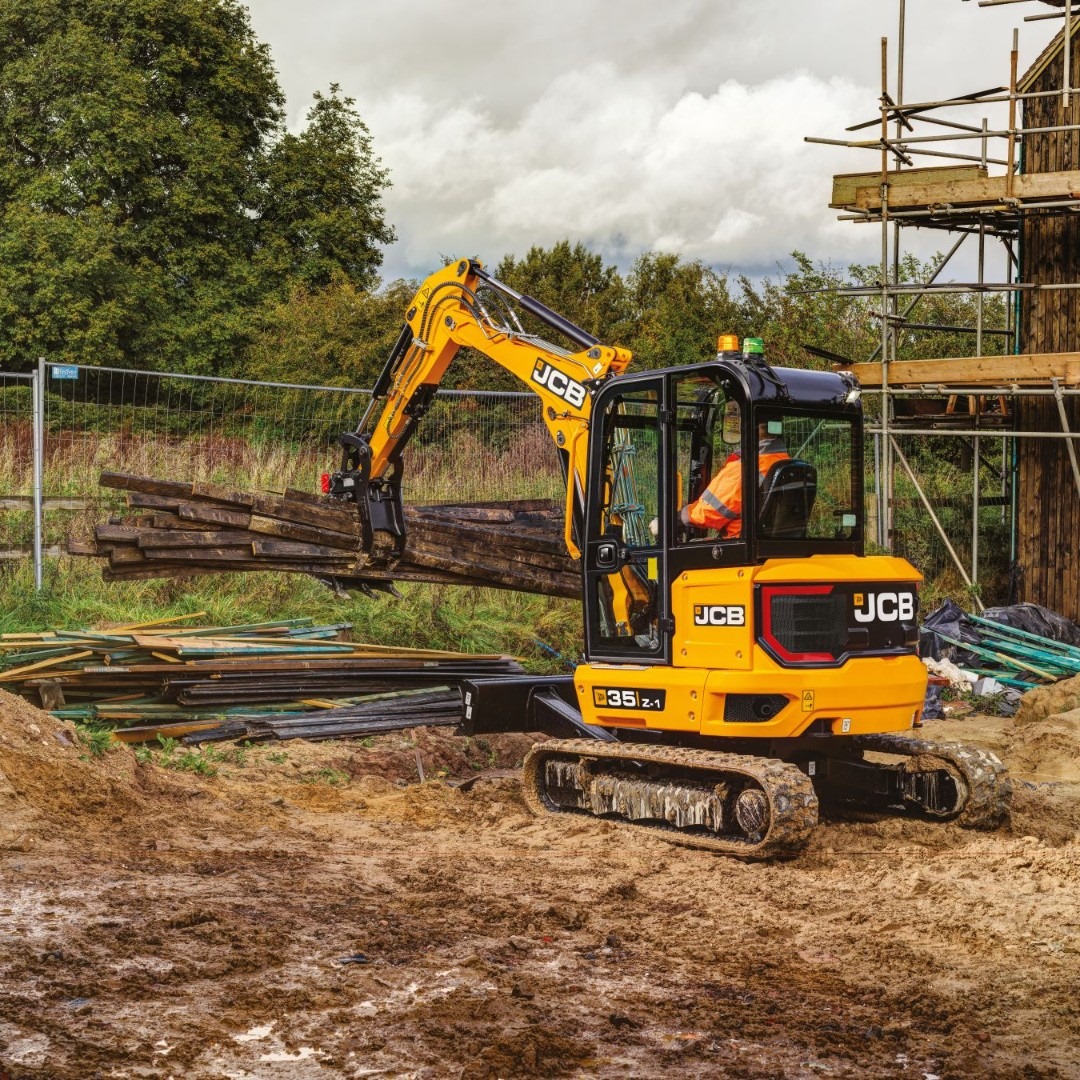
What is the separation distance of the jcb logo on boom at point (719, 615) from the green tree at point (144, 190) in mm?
27626

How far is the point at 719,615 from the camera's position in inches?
Result: 318

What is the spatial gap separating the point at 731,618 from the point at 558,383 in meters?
2.41

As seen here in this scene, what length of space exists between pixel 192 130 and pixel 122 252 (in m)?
4.01

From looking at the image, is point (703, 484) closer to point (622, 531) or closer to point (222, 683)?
point (622, 531)

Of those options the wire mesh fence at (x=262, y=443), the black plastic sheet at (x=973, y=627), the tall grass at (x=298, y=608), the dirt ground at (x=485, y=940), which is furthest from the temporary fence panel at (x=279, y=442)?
the dirt ground at (x=485, y=940)

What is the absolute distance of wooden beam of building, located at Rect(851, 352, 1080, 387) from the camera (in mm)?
15695

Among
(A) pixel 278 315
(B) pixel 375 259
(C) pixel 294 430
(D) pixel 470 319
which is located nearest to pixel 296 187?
(B) pixel 375 259

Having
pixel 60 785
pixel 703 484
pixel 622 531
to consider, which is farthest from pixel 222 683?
pixel 703 484

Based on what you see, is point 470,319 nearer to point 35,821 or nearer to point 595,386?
point 595,386

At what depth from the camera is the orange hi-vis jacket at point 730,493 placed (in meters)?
8.07

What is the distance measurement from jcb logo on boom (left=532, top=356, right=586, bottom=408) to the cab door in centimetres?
46

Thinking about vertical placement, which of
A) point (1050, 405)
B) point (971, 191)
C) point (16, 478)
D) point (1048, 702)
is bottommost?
point (1048, 702)

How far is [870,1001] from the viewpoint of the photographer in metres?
5.66

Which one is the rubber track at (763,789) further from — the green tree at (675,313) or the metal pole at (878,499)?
the green tree at (675,313)
